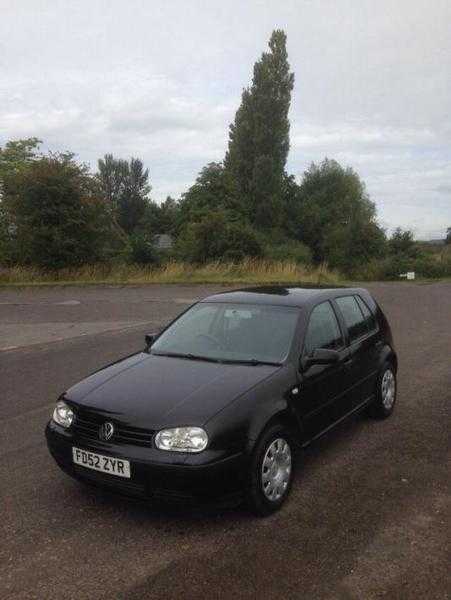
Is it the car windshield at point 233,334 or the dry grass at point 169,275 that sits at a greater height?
the car windshield at point 233,334

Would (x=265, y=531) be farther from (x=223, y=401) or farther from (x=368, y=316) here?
(x=368, y=316)

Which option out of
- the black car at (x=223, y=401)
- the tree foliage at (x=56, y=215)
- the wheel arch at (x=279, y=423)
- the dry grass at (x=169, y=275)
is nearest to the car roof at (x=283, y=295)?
the black car at (x=223, y=401)

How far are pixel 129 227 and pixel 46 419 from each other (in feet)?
278

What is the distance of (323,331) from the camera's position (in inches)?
203

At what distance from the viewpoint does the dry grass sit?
2405cm

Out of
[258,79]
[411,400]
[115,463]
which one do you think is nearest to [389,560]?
[115,463]

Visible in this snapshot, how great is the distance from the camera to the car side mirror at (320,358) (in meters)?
4.59

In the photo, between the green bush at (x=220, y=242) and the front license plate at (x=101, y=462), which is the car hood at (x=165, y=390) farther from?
the green bush at (x=220, y=242)

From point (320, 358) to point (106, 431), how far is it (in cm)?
176

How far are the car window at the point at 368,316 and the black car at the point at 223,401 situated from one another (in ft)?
1.18

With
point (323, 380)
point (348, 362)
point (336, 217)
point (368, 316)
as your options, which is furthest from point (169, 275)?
point (336, 217)

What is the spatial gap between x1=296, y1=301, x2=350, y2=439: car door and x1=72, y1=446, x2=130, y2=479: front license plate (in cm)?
141

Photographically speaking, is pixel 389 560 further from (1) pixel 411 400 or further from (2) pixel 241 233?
(2) pixel 241 233

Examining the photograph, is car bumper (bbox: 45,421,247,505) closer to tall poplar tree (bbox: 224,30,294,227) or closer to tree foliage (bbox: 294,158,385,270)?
tree foliage (bbox: 294,158,385,270)
